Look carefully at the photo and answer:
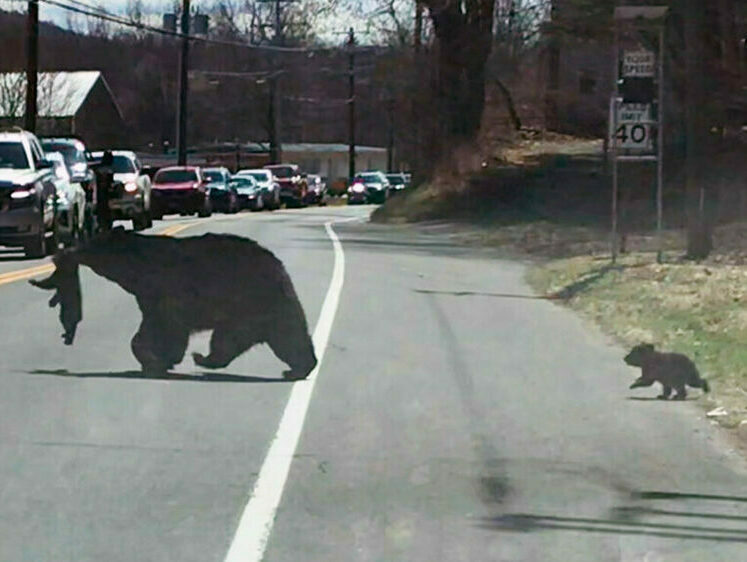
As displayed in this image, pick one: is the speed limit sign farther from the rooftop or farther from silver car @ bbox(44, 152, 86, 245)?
the rooftop

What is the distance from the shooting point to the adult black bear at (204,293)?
37.6 ft

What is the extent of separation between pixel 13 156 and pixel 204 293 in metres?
14.9

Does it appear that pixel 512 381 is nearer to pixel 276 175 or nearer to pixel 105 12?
pixel 105 12

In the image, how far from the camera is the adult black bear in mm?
11469

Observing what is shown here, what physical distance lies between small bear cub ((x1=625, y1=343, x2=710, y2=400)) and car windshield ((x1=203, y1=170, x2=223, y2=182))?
3908 cm

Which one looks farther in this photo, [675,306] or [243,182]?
[243,182]

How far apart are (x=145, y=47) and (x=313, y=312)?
58.2 metres

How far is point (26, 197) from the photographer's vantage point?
24.2m

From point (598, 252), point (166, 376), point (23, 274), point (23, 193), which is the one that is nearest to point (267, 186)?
point (598, 252)

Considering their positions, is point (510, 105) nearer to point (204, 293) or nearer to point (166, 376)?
point (166, 376)

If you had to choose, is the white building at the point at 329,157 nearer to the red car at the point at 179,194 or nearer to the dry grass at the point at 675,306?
the red car at the point at 179,194

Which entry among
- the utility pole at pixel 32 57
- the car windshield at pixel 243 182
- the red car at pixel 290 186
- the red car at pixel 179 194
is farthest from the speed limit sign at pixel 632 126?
the red car at pixel 290 186

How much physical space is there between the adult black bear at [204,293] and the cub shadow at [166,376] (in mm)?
115

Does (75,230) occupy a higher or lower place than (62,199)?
lower
